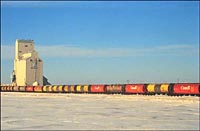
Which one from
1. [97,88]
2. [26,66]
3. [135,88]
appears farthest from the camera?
[26,66]

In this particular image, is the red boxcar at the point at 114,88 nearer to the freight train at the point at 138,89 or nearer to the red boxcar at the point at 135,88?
the freight train at the point at 138,89

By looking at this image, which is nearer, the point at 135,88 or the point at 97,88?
the point at 135,88

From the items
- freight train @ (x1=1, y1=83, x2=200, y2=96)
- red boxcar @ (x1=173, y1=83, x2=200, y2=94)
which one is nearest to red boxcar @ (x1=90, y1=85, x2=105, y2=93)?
freight train @ (x1=1, y1=83, x2=200, y2=96)

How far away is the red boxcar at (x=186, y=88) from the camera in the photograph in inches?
1550

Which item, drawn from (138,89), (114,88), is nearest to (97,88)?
(114,88)

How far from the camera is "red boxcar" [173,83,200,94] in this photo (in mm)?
39375

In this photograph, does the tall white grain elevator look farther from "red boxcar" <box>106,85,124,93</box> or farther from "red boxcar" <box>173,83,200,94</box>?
"red boxcar" <box>173,83,200,94</box>

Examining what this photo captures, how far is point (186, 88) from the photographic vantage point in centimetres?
4103

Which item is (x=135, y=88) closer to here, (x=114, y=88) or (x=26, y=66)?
(x=114, y=88)

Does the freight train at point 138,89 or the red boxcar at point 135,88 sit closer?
the freight train at point 138,89

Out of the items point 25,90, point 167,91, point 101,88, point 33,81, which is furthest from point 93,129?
point 33,81

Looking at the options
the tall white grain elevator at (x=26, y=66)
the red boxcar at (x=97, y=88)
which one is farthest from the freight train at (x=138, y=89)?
the tall white grain elevator at (x=26, y=66)

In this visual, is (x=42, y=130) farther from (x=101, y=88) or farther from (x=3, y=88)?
(x=3, y=88)

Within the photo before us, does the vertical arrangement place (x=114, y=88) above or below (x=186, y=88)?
below
